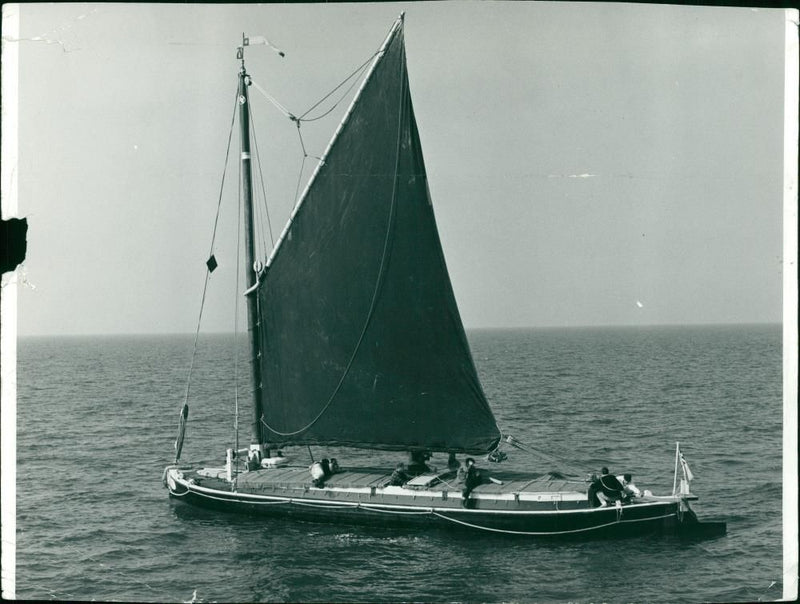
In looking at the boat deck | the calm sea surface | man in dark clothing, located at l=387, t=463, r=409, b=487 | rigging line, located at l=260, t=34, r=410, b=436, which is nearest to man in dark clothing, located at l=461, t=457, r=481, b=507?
the boat deck

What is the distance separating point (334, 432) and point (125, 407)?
112 ft

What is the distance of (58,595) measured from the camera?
2039 cm

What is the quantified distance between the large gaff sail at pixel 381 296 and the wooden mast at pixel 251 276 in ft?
4.14

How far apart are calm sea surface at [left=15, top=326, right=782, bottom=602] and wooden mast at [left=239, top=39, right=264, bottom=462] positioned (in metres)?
3.47

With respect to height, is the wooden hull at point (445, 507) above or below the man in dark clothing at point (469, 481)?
below

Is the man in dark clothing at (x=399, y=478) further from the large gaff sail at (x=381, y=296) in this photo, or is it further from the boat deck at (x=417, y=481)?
the large gaff sail at (x=381, y=296)

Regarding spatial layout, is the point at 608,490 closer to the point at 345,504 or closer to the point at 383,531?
the point at 383,531

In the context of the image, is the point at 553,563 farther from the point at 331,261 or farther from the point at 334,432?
the point at 331,261

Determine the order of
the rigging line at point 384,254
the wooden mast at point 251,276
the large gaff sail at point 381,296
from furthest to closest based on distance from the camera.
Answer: the wooden mast at point 251,276 → the large gaff sail at point 381,296 → the rigging line at point 384,254

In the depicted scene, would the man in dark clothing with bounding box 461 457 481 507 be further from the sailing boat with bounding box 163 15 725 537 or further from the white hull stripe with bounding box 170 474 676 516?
the white hull stripe with bounding box 170 474 676 516

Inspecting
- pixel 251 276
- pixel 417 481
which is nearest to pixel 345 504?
pixel 417 481

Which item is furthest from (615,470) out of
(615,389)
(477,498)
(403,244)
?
(615,389)

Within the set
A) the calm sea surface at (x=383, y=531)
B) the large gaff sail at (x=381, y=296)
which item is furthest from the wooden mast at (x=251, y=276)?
the calm sea surface at (x=383, y=531)

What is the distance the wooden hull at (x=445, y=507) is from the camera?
73.7 ft
